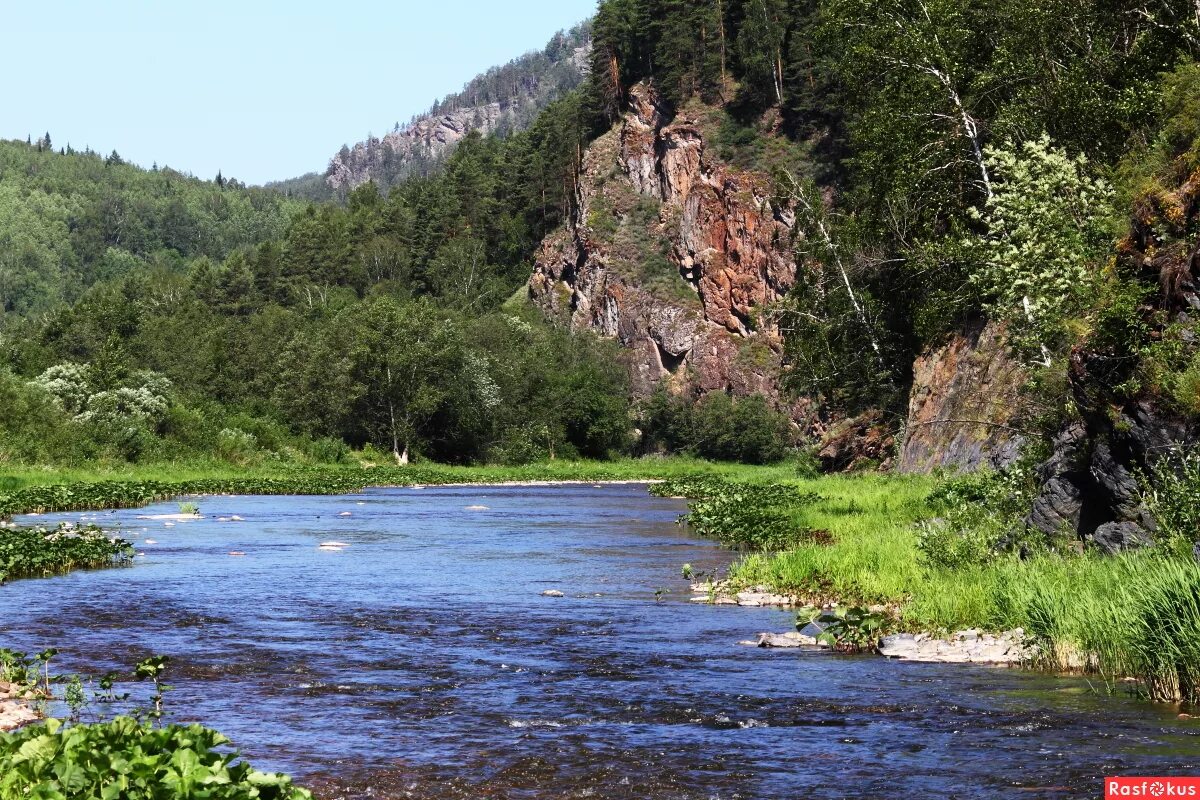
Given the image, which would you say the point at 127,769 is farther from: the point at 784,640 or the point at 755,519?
the point at 755,519

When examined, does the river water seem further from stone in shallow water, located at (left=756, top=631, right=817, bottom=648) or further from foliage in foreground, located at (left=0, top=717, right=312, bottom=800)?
foliage in foreground, located at (left=0, top=717, right=312, bottom=800)

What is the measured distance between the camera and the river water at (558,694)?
11.5m

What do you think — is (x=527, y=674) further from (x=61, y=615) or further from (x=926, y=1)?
(x=926, y=1)

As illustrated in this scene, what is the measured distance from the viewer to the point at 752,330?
138 meters

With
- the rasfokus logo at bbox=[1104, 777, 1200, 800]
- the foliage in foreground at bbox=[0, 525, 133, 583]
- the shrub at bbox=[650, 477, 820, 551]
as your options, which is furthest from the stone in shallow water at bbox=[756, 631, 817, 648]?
the foliage in foreground at bbox=[0, 525, 133, 583]

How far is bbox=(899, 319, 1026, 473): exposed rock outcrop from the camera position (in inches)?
1486

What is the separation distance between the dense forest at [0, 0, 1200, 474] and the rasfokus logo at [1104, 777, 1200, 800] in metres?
8.22

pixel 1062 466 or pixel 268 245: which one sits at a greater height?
pixel 268 245

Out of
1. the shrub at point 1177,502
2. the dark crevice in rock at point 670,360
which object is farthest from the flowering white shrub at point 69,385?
the shrub at point 1177,502

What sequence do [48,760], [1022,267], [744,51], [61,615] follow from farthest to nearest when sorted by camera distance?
1. [744,51]
2. [1022,267]
3. [61,615]
4. [48,760]

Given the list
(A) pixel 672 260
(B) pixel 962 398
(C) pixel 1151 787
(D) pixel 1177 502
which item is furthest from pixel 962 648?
(A) pixel 672 260

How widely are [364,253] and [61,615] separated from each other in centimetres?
17466

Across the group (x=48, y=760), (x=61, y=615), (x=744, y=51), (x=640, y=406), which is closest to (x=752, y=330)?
(x=640, y=406)

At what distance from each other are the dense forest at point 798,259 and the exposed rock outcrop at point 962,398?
1.76 meters
